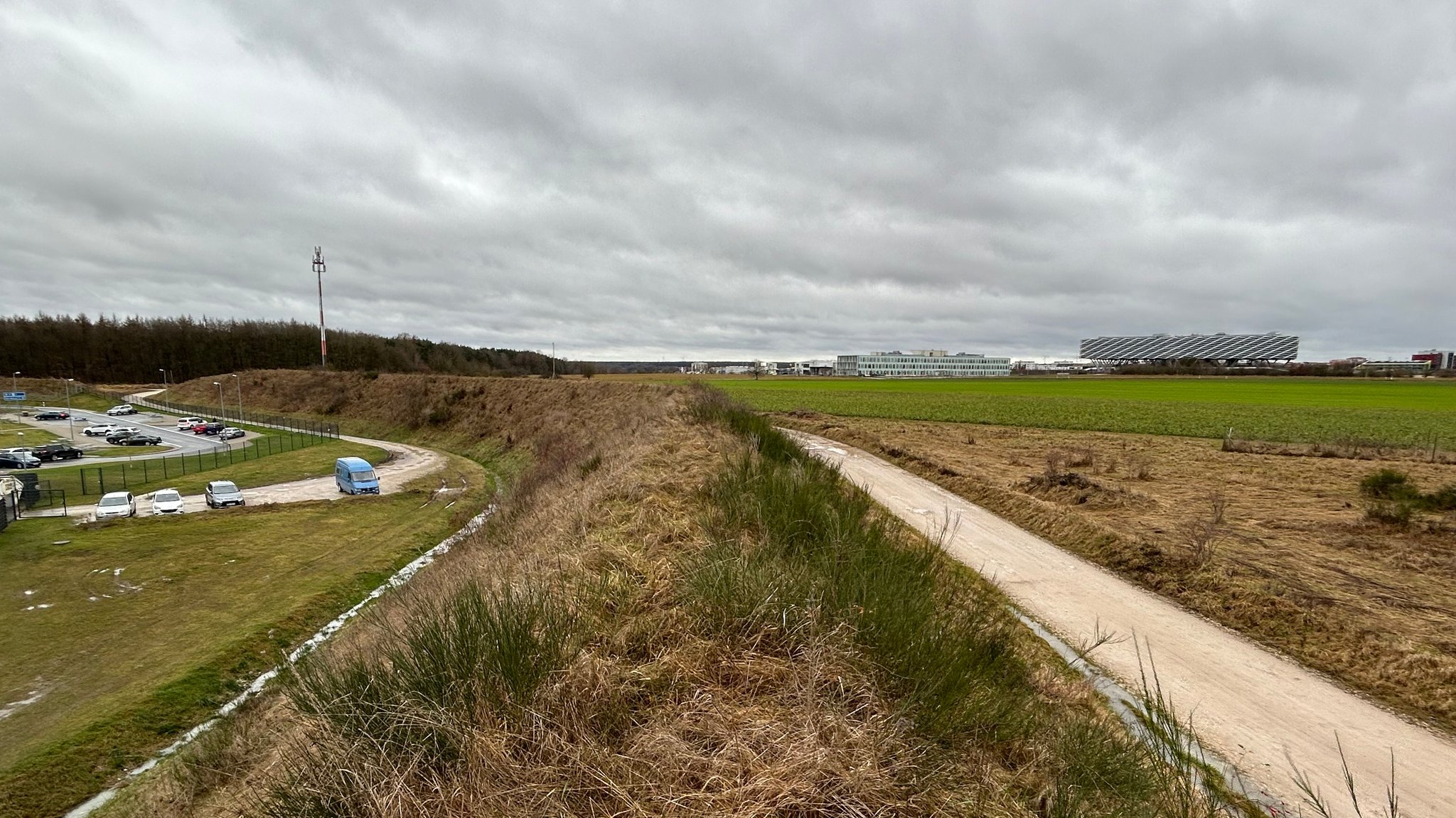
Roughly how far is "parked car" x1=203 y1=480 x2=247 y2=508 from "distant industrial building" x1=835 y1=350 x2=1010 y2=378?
15936 cm

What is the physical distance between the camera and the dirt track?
636 centimetres

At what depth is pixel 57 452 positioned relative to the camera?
148 ft

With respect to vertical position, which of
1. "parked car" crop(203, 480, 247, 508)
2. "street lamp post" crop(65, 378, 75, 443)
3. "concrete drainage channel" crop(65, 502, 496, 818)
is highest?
"street lamp post" crop(65, 378, 75, 443)

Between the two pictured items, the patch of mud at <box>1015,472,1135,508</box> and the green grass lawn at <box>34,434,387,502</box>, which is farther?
the green grass lawn at <box>34,434,387,502</box>

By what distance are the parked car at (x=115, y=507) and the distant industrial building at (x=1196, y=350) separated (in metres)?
182

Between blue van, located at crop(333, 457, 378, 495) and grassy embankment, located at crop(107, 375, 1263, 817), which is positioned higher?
grassy embankment, located at crop(107, 375, 1263, 817)

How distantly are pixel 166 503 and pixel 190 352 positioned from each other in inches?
5482

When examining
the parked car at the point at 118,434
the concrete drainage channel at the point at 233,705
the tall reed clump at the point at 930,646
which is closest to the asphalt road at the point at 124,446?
the parked car at the point at 118,434

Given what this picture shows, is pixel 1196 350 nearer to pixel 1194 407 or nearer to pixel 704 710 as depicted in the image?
pixel 1194 407

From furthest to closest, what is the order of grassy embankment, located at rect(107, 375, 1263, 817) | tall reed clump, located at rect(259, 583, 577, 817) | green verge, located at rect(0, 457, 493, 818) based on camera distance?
green verge, located at rect(0, 457, 493, 818)
tall reed clump, located at rect(259, 583, 577, 817)
grassy embankment, located at rect(107, 375, 1263, 817)

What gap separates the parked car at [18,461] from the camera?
40.2m

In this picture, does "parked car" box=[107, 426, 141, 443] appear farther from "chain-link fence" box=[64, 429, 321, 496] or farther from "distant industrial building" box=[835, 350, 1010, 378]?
"distant industrial building" box=[835, 350, 1010, 378]

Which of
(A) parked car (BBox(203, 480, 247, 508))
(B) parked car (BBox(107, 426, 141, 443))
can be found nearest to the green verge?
(A) parked car (BBox(203, 480, 247, 508))

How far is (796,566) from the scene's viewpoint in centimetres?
594
